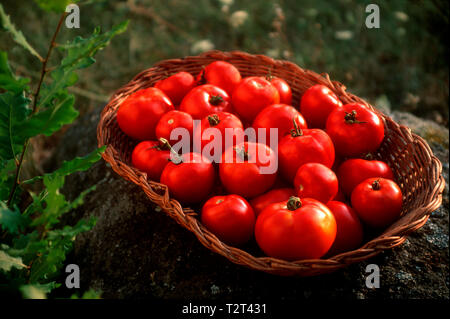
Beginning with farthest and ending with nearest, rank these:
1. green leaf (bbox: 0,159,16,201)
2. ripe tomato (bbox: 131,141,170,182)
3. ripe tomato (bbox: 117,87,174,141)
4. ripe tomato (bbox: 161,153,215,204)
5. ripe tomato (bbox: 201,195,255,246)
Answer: ripe tomato (bbox: 117,87,174,141)
ripe tomato (bbox: 131,141,170,182)
ripe tomato (bbox: 161,153,215,204)
ripe tomato (bbox: 201,195,255,246)
green leaf (bbox: 0,159,16,201)

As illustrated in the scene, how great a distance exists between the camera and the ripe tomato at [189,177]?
147cm

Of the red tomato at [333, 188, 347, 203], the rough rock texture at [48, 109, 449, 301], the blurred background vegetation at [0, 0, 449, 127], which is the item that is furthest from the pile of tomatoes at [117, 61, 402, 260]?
the blurred background vegetation at [0, 0, 449, 127]

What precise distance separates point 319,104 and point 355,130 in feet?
0.79

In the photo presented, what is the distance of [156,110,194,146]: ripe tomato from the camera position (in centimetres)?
167

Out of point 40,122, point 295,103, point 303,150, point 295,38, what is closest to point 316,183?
point 303,150

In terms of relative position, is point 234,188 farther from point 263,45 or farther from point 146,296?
point 263,45

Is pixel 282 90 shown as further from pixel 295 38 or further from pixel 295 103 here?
pixel 295 38

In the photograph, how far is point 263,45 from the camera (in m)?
3.63

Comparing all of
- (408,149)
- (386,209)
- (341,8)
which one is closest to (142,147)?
(386,209)

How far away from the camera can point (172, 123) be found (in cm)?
167

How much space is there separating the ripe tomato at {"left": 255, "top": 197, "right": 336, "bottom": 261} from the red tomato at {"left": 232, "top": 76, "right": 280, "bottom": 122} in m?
0.63

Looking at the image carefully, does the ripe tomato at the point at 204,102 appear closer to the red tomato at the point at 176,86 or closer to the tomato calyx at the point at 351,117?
the red tomato at the point at 176,86

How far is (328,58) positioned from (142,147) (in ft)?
7.60

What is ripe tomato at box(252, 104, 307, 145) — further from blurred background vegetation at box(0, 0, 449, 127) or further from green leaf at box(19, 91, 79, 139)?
blurred background vegetation at box(0, 0, 449, 127)
